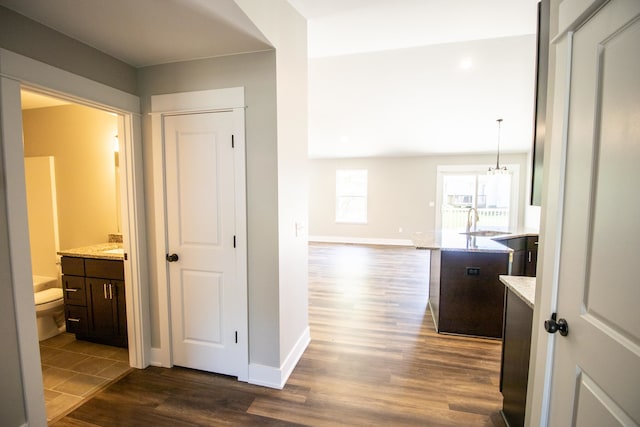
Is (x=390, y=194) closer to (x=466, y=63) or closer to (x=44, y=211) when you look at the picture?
(x=466, y=63)

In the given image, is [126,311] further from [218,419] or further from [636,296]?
[636,296]

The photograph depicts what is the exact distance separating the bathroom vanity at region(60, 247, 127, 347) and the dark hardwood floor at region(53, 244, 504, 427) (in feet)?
1.95

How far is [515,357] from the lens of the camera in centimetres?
159

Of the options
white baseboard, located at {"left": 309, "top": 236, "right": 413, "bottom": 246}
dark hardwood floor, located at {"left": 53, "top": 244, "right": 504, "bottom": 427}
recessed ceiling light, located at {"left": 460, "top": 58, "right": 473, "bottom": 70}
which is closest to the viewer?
dark hardwood floor, located at {"left": 53, "top": 244, "right": 504, "bottom": 427}

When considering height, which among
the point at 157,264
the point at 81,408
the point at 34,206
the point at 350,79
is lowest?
the point at 81,408

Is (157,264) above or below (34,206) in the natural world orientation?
below

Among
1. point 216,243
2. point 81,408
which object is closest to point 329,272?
point 216,243

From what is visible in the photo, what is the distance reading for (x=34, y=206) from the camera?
2.99 metres

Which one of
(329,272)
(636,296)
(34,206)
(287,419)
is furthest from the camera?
(329,272)

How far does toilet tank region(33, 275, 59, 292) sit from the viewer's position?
2.83 m

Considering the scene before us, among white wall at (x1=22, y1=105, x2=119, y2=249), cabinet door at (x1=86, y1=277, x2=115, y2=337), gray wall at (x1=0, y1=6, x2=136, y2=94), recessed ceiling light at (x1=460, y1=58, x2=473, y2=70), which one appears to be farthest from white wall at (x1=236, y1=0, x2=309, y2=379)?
recessed ceiling light at (x1=460, y1=58, x2=473, y2=70)

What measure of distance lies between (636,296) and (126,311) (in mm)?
3137

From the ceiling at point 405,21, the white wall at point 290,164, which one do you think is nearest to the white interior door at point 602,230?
the ceiling at point 405,21

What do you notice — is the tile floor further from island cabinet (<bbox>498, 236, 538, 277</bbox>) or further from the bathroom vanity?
island cabinet (<bbox>498, 236, 538, 277</bbox>)
